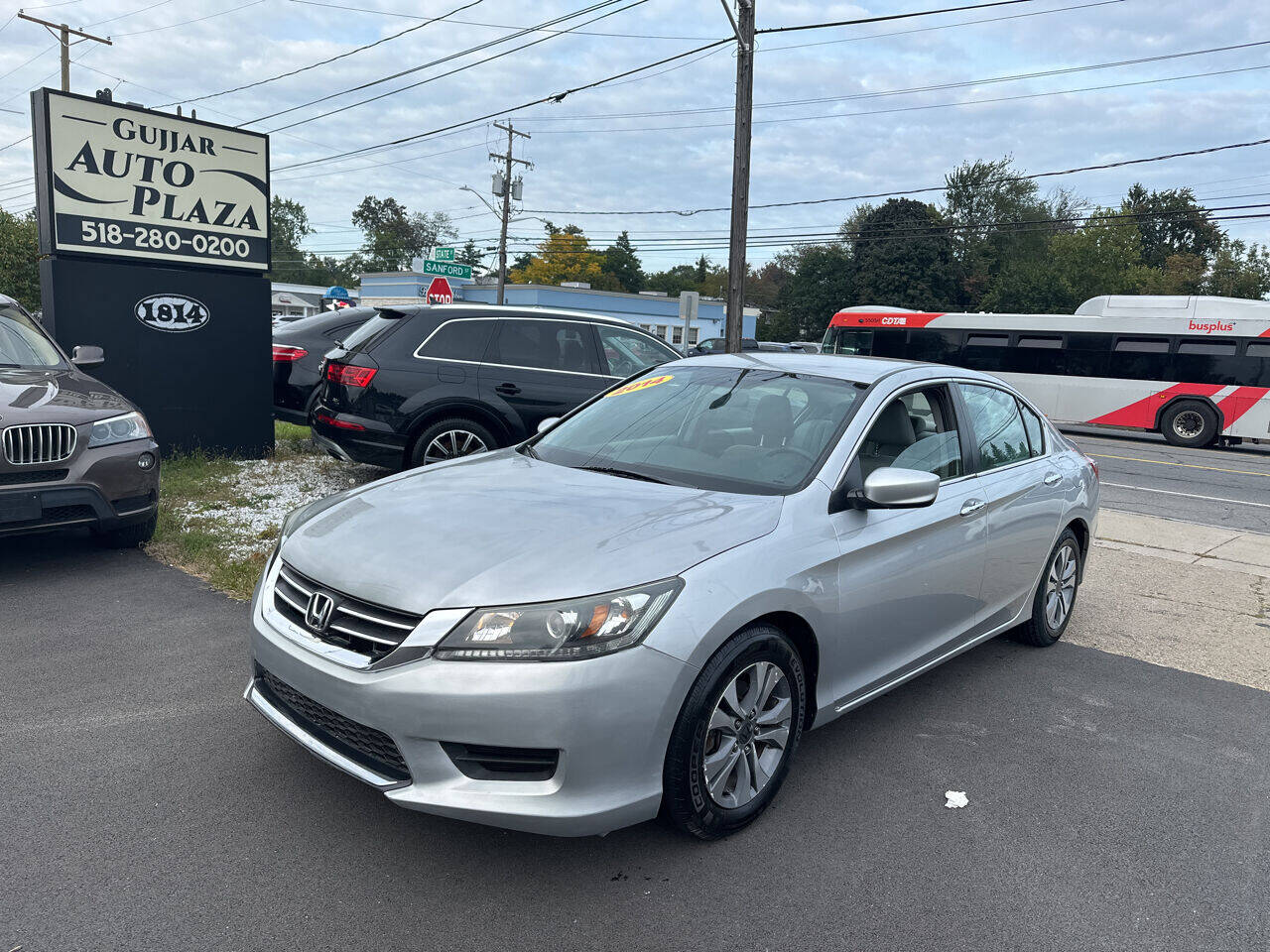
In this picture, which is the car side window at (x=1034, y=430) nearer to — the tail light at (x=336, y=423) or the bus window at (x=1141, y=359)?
the tail light at (x=336, y=423)

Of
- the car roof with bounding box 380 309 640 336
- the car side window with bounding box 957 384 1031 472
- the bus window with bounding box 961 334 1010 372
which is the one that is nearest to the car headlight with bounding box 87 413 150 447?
the car roof with bounding box 380 309 640 336

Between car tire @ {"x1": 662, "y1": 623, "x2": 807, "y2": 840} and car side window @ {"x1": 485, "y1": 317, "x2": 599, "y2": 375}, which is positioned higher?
car side window @ {"x1": 485, "y1": 317, "x2": 599, "y2": 375}

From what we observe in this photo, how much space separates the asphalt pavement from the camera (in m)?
10.6

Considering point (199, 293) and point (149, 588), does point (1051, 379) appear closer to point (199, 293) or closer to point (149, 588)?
point (199, 293)

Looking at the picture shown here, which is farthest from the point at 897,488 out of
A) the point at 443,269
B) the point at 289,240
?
the point at 289,240

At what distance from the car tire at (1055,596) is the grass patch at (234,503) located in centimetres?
438

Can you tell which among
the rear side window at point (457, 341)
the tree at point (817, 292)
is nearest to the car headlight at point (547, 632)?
the rear side window at point (457, 341)

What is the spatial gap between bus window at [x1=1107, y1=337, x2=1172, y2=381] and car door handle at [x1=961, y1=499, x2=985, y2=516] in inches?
788

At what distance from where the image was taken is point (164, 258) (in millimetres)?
9281

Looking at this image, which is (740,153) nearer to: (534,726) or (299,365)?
(299,365)

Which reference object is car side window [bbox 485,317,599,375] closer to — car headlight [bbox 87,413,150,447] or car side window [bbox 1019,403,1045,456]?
car headlight [bbox 87,413,150,447]

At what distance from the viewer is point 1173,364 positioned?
68.5ft

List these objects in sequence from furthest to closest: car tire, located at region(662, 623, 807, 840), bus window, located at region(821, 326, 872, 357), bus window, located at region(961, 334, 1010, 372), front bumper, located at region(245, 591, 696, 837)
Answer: bus window, located at region(821, 326, 872, 357) < bus window, located at region(961, 334, 1010, 372) < car tire, located at region(662, 623, 807, 840) < front bumper, located at region(245, 591, 696, 837)

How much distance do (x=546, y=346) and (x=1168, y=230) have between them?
270 feet
